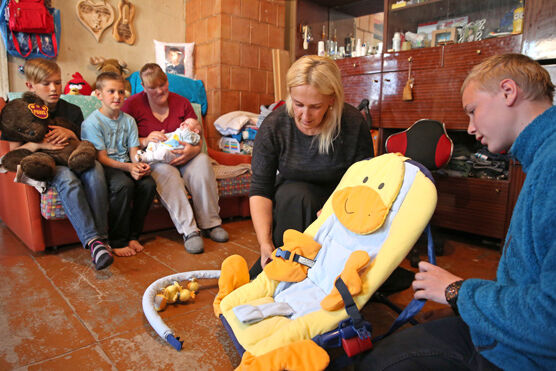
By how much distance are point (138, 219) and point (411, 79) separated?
2.01 meters

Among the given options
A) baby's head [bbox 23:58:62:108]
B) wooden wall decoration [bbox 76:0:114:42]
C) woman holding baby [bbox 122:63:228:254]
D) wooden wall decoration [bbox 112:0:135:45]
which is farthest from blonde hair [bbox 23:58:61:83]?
wooden wall decoration [bbox 112:0:135:45]

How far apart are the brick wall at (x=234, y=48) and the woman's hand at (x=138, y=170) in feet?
4.71

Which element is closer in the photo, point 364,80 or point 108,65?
point 364,80

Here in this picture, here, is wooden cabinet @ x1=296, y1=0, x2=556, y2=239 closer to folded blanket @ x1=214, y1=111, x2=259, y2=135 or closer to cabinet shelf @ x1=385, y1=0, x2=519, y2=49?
cabinet shelf @ x1=385, y1=0, x2=519, y2=49

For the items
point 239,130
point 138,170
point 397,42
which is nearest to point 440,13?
point 397,42

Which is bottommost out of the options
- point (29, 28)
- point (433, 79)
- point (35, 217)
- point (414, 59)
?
point (35, 217)

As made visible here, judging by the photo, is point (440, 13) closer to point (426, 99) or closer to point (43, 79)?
point (426, 99)

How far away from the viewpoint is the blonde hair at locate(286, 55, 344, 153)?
4.52ft

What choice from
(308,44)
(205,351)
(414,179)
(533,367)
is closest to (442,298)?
(533,367)

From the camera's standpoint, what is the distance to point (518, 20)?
2.26m

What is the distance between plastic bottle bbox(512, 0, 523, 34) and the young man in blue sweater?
6.03ft

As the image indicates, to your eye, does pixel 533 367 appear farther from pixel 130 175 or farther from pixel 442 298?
pixel 130 175

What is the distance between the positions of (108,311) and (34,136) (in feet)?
3.63

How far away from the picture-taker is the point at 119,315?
143 centimetres
